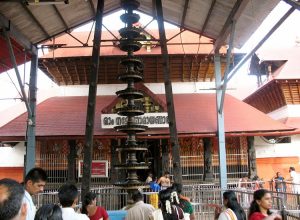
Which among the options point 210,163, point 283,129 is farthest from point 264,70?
point 210,163

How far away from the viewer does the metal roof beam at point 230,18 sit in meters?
9.84

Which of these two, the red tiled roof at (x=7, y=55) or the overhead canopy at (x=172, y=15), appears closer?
the overhead canopy at (x=172, y=15)

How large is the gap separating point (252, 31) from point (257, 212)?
9.04 meters

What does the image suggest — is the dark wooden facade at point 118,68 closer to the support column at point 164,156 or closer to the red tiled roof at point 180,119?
the red tiled roof at point 180,119

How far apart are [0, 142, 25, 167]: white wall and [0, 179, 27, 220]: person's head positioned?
14824 millimetres

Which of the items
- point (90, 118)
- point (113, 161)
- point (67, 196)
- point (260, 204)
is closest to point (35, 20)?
A: point (90, 118)

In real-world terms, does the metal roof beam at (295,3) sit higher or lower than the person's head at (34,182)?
higher

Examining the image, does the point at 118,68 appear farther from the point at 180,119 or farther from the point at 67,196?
the point at 67,196

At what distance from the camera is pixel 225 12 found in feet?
37.1

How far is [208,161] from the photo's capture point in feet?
50.5

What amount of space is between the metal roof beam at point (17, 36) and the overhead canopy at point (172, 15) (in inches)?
2.3

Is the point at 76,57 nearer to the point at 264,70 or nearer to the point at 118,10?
the point at 118,10

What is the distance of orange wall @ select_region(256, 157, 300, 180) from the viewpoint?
664 inches

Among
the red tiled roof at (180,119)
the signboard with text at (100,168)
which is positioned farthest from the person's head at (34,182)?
the signboard with text at (100,168)
